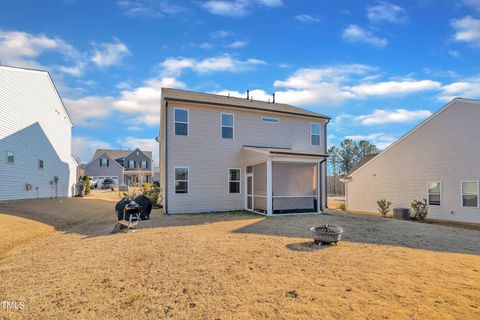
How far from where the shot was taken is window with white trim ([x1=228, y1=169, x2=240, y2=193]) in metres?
16.7

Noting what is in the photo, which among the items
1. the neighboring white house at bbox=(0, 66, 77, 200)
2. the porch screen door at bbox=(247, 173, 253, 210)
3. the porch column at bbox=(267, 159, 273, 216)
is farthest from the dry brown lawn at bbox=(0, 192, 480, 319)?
the neighboring white house at bbox=(0, 66, 77, 200)

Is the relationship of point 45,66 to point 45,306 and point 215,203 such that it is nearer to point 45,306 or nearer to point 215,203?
point 215,203

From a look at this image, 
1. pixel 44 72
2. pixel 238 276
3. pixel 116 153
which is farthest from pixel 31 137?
pixel 116 153

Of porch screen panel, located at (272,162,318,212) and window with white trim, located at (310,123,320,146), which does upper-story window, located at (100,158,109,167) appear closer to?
window with white trim, located at (310,123,320,146)

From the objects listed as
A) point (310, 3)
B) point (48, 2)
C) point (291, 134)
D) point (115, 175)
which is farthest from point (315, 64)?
point (115, 175)

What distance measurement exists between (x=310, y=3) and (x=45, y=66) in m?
19.8

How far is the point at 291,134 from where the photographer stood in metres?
18.7

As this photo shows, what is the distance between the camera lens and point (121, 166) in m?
53.6

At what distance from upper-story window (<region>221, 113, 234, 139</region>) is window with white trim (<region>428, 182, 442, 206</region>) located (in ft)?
38.4

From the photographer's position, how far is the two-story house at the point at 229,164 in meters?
15.3

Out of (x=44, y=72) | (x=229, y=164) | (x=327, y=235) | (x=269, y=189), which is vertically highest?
Answer: (x=44, y=72)

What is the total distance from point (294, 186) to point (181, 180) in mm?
6302

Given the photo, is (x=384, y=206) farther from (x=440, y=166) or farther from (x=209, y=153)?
(x=209, y=153)

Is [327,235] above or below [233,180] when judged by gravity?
below
